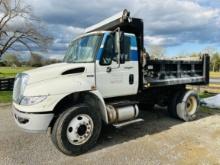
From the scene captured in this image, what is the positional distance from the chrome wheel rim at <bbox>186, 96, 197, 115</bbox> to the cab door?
2515mm

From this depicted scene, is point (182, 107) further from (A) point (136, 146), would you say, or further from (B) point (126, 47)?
(B) point (126, 47)

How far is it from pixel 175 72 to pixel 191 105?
58.6 inches


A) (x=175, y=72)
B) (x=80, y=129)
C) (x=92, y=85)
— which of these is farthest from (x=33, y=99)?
(x=175, y=72)

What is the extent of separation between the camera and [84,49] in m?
5.49

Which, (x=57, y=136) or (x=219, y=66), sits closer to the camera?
(x=57, y=136)

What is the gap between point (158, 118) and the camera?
7688 millimetres

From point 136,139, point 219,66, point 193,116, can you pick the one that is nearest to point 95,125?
point 136,139

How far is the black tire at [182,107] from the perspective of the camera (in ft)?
23.9

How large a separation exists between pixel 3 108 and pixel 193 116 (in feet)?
24.2

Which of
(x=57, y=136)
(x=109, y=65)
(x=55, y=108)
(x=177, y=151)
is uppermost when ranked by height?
(x=109, y=65)

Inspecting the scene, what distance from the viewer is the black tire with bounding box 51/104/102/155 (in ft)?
14.8

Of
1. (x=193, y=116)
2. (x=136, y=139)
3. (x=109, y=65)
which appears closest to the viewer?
(x=109, y=65)

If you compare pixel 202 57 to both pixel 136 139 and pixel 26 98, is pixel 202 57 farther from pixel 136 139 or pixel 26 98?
pixel 26 98

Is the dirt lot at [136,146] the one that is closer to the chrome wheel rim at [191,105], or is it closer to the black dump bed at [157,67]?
the chrome wheel rim at [191,105]
